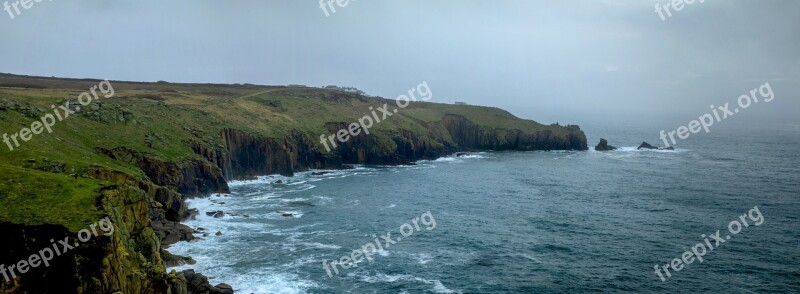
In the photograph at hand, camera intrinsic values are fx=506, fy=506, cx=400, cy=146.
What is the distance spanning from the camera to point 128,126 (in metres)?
74.8

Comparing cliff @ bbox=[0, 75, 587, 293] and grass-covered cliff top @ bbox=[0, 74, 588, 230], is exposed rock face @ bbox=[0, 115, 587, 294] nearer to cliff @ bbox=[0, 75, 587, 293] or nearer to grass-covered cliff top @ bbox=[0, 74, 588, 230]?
cliff @ bbox=[0, 75, 587, 293]

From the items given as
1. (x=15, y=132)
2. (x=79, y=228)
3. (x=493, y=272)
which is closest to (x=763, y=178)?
(x=493, y=272)

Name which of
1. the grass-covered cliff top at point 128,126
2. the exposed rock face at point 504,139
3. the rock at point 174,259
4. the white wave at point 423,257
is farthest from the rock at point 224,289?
the exposed rock face at point 504,139

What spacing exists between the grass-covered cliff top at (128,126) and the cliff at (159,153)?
19 cm

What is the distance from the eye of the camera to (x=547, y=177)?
102812 mm

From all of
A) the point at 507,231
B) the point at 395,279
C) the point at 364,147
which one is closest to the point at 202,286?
the point at 395,279

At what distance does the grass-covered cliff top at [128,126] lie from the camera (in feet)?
111

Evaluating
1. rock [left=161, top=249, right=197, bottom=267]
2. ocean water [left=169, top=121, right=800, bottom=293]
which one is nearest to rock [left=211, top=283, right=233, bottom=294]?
ocean water [left=169, top=121, right=800, bottom=293]

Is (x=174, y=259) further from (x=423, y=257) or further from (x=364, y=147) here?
(x=364, y=147)

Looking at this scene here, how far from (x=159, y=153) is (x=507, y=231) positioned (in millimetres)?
48491

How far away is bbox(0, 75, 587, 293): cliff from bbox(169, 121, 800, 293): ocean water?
5.61 meters

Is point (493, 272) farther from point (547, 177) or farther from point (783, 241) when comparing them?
point (547, 177)

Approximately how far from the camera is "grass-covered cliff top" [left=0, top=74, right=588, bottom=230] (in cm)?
3388

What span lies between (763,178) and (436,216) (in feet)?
226
